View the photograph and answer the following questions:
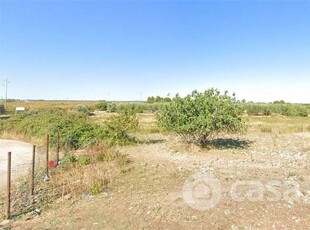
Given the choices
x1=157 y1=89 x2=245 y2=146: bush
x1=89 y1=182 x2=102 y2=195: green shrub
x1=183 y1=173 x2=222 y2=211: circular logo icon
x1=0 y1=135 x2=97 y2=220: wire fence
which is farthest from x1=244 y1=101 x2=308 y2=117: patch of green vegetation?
x1=89 y1=182 x2=102 y2=195: green shrub

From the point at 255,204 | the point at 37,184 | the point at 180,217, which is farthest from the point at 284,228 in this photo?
the point at 37,184

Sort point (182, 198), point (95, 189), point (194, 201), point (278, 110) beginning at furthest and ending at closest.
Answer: point (278, 110) → point (95, 189) → point (182, 198) → point (194, 201)

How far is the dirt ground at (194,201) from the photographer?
17.1ft

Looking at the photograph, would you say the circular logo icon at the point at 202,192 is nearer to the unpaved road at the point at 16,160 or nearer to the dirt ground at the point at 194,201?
the dirt ground at the point at 194,201

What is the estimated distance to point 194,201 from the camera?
20.1ft

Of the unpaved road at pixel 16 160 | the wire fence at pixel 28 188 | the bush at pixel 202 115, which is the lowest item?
the unpaved road at pixel 16 160

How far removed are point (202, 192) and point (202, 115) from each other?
692cm

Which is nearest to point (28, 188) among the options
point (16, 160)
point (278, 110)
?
point (16, 160)

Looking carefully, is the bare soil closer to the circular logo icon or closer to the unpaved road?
the circular logo icon

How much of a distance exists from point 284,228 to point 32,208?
535 cm

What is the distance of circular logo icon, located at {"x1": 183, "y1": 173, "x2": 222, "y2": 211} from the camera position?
5.94m

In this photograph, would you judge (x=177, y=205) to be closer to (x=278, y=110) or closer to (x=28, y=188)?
(x=28, y=188)

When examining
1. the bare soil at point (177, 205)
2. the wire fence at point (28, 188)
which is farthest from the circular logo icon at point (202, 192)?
the wire fence at point (28, 188)

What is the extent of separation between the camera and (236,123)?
13.3 metres
